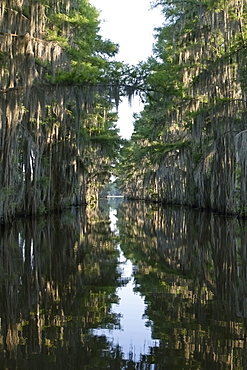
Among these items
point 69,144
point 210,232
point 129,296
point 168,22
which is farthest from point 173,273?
point 168,22

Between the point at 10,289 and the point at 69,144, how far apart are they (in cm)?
1531

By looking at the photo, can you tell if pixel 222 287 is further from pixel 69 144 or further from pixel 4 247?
pixel 69 144

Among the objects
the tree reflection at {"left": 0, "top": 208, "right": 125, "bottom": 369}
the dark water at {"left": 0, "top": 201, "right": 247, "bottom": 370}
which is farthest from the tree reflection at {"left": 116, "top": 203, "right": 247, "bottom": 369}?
the tree reflection at {"left": 0, "top": 208, "right": 125, "bottom": 369}

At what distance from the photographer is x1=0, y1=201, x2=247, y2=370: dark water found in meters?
3.05

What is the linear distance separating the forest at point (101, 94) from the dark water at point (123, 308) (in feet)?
14.2

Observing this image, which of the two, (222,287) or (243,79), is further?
(243,79)

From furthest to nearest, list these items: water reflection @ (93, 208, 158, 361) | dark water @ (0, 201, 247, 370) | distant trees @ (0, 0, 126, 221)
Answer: distant trees @ (0, 0, 126, 221)
water reflection @ (93, 208, 158, 361)
dark water @ (0, 201, 247, 370)

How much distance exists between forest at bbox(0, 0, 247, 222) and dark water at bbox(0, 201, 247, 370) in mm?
4326

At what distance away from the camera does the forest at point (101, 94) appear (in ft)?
33.9

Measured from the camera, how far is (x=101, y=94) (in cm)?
1131

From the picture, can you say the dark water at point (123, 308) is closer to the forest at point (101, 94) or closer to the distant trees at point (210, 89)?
the forest at point (101, 94)

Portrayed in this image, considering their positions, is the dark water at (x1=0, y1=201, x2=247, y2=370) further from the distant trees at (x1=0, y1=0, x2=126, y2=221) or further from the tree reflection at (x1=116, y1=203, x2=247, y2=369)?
the distant trees at (x1=0, y1=0, x2=126, y2=221)

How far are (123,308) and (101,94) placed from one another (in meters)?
7.91

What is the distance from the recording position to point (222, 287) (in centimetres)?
514
